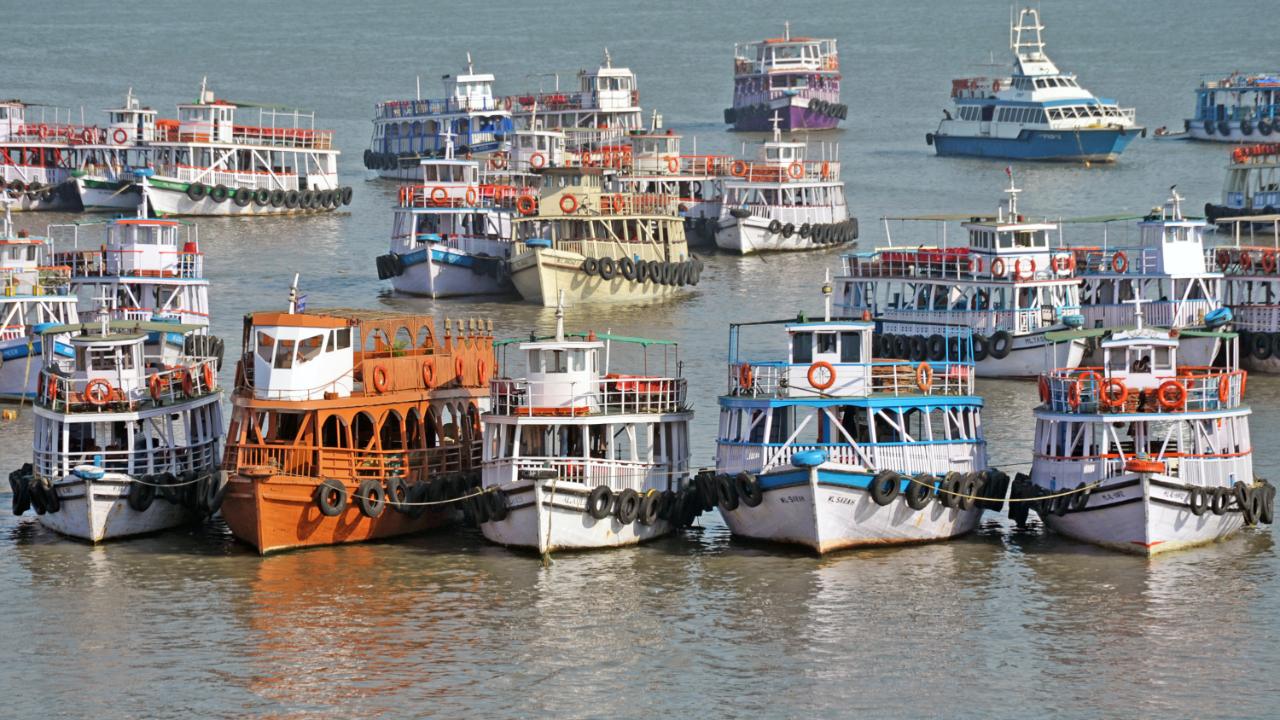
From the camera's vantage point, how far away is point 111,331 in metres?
44.2

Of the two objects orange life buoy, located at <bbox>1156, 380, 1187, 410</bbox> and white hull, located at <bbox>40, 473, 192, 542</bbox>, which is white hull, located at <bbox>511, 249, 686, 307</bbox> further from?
orange life buoy, located at <bbox>1156, 380, 1187, 410</bbox>

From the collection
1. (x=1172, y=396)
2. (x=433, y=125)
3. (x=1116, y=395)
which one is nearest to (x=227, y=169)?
(x=433, y=125)

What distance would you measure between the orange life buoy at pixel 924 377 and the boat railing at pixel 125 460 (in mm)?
12434

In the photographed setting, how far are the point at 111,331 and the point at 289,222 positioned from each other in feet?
181

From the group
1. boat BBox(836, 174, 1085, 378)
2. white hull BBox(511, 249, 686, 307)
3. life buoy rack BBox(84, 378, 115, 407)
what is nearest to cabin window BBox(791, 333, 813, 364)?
life buoy rack BBox(84, 378, 115, 407)

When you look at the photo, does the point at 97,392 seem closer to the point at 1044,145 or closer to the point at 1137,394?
the point at 1137,394

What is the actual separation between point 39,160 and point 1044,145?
4955 cm

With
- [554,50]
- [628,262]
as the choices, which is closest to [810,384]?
[628,262]

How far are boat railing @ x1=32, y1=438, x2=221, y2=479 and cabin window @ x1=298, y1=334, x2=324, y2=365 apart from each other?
117 inches

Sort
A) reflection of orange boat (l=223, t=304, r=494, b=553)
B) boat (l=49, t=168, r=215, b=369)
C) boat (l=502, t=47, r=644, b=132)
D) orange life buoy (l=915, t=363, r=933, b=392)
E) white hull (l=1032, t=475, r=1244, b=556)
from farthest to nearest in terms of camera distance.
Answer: boat (l=502, t=47, r=644, b=132) < boat (l=49, t=168, r=215, b=369) < orange life buoy (l=915, t=363, r=933, b=392) < reflection of orange boat (l=223, t=304, r=494, b=553) < white hull (l=1032, t=475, r=1244, b=556)

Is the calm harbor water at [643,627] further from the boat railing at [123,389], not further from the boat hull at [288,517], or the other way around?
the boat railing at [123,389]

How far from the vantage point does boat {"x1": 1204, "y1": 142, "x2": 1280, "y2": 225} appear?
9312cm

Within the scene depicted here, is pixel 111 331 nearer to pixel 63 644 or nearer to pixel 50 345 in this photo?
pixel 50 345

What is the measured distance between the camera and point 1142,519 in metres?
39.5
